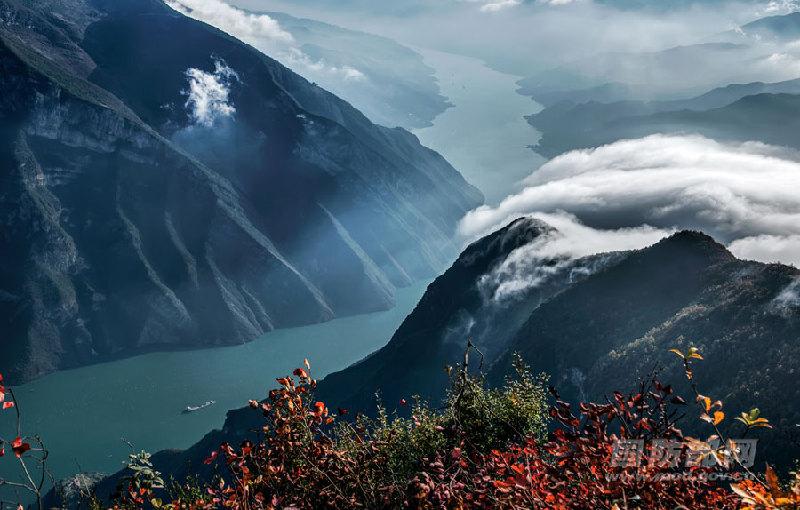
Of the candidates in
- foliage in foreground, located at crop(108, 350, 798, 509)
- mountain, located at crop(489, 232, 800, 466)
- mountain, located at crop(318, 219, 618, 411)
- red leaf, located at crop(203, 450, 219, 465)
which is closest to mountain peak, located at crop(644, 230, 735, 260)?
mountain, located at crop(489, 232, 800, 466)

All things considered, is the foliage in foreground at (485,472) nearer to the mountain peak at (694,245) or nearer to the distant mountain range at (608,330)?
the distant mountain range at (608,330)

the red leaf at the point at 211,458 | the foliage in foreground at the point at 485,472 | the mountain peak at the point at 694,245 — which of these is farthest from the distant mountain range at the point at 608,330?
the red leaf at the point at 211,458

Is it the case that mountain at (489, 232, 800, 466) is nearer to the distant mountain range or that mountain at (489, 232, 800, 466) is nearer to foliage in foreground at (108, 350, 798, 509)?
the distant mountain range

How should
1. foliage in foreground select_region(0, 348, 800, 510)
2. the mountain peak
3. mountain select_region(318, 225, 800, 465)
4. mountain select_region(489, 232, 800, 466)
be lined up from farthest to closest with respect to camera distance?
the mountain peak
mountain select_region(318, 225, 800, 465)
mountain select_region(489, 232, 800, 466)
foliage in foreground select_region(0, 348, 800, 510)

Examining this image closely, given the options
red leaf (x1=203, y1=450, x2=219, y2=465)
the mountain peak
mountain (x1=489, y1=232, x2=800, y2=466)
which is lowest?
mountain (x1=489, y1=232, x2=800, y2=466)

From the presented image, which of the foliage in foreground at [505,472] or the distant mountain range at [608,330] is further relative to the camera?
the distant mountain range at [608,330]

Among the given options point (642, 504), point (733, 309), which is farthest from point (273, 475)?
point (733, 309)

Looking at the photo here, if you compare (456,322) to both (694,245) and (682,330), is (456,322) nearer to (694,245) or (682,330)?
(694,245)

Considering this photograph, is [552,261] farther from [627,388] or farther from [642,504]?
[642,504]

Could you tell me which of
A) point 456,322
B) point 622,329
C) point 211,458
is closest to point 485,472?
point 211,458
